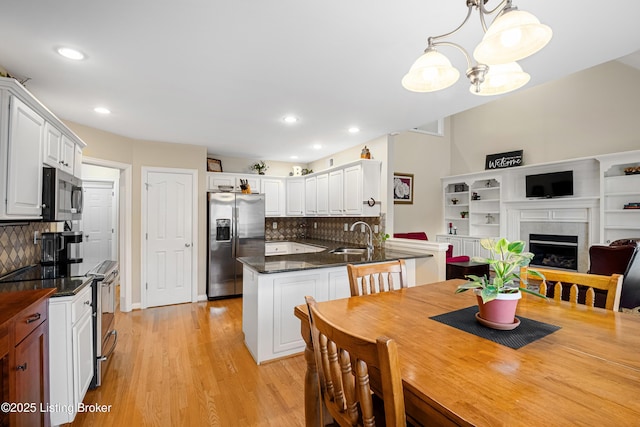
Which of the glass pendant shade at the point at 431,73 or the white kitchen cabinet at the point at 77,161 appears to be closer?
the glass pendant shade at the point at 431,73

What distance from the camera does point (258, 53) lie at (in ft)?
6.29

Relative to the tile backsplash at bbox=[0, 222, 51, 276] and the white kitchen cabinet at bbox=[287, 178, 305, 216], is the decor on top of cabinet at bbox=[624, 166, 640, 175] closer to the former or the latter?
the white kitchen cabinet at bbox=[287, 178, 305, 216]

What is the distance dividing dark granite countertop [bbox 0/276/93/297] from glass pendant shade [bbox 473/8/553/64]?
2556 mm

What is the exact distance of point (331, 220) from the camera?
5215 millimetres

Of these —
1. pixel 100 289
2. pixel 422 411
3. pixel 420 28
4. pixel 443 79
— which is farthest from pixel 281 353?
pixel 420 28

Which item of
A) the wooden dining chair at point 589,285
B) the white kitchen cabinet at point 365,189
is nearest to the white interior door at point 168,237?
the white kitchen cabinet at point 365,189

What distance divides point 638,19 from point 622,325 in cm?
162

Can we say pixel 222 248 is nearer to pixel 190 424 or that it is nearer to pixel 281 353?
pixel 281 353

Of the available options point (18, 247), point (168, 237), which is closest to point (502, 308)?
point (18, 247)

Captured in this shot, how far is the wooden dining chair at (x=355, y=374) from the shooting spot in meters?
0.72

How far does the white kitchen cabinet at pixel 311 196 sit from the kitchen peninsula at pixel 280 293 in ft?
6.87

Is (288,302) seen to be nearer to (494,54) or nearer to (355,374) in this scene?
(355,374)

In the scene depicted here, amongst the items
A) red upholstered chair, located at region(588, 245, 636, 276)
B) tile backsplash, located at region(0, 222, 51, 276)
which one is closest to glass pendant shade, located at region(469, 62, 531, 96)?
red upholstered chair, located at region(588, 245, 636, 276)

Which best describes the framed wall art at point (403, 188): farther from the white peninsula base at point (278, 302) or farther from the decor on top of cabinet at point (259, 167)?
the white peninsula base at point (278, 302)
